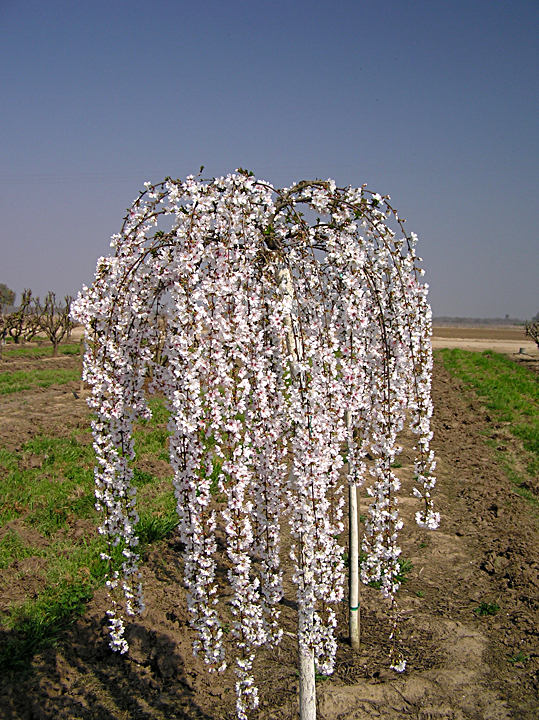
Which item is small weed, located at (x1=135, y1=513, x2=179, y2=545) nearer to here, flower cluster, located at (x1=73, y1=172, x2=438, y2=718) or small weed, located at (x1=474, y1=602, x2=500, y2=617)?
flower cluster, located at (x1=73, y1=172, x2=438, y2=718)

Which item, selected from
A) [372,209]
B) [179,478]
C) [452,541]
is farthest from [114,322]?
[452,541]

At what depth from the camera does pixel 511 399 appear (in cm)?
1534

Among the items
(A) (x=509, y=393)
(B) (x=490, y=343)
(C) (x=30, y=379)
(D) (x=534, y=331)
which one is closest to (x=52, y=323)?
(C) (x=30, y=379)

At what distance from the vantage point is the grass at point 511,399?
969cm

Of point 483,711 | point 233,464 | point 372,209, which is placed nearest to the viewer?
point 233,464

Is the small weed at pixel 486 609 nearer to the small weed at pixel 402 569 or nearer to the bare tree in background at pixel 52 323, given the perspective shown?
the small weed at pixel 402 569

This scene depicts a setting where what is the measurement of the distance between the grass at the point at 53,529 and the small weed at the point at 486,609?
349cm

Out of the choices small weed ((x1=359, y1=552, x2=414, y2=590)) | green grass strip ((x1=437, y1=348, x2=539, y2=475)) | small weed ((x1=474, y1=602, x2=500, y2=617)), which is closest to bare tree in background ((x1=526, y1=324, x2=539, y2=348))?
green grass strip ((x1=437, y1=348, x2=539, y2=475))

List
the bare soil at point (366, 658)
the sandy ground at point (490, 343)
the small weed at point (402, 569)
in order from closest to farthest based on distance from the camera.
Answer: the bare soil at point (366, 658) < the small weed at point (402, 569) < the sandy ground at point (490, 343)

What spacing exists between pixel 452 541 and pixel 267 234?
5.57 m

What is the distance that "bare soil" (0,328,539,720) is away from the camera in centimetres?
376

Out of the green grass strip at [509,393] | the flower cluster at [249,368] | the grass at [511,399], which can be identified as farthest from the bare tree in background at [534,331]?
the flower cluster at [249,368]

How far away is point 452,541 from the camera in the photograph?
21.8 feet

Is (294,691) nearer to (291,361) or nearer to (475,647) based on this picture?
(475,647)
